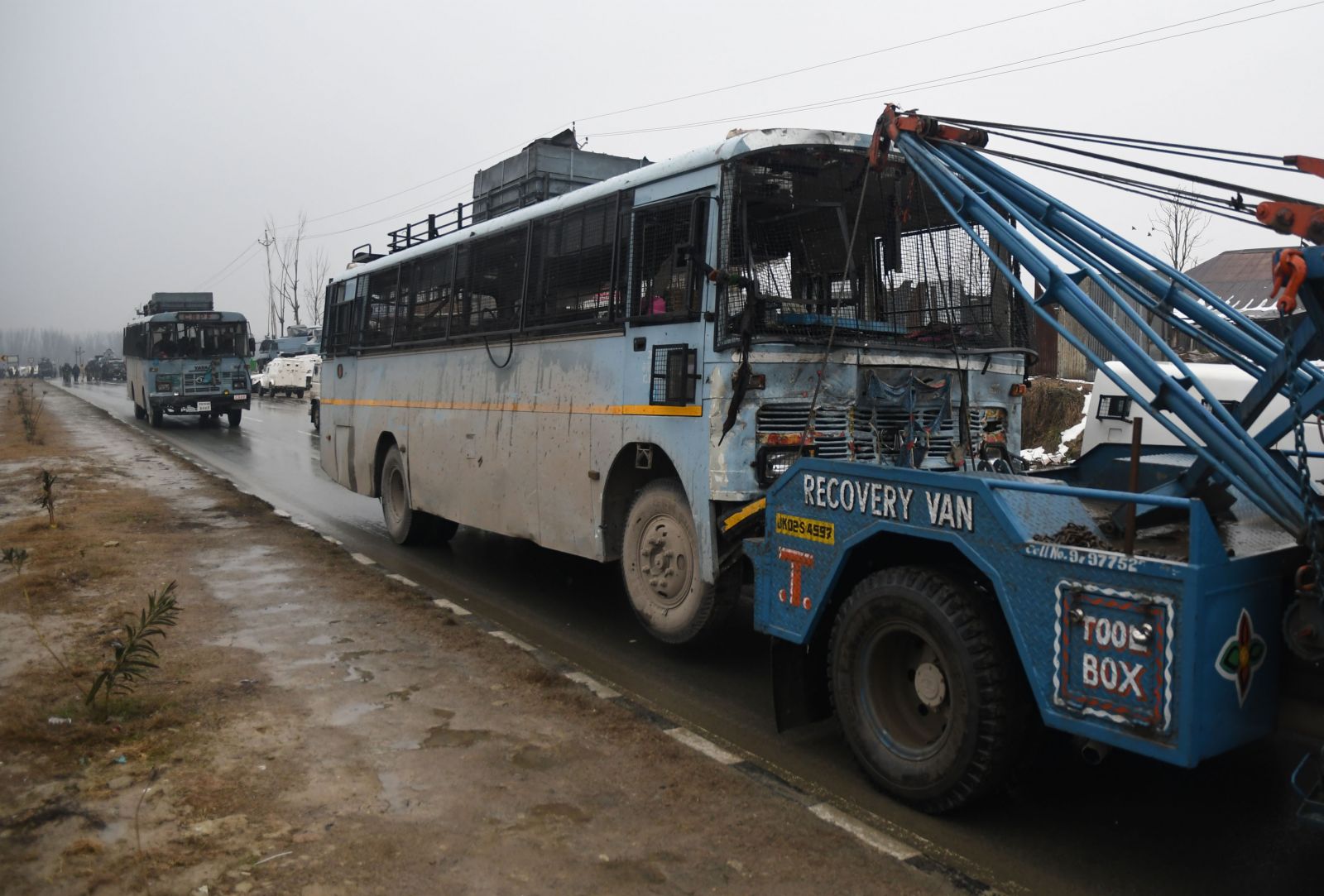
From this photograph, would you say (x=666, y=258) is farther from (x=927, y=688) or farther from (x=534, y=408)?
(x=927, y=688)

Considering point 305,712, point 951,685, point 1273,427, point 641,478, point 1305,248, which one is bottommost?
point 305,712

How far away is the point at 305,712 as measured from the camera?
563 centimetres

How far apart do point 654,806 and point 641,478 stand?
3.01 m

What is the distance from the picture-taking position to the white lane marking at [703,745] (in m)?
5.05

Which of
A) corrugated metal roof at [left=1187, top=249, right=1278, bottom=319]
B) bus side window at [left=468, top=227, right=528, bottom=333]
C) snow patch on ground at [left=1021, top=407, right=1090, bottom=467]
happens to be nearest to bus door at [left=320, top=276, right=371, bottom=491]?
bus side window at [left=468, top=227, right=528, bottom=333]

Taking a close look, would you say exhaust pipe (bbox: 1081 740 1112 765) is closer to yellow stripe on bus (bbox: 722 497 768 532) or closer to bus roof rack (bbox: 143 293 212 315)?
yellow stripe on bus (bbox: 722 497 768 532)

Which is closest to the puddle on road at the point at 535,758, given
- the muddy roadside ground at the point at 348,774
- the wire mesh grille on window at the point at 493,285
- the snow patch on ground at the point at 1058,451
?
the muddy roadside ground at the point at 348,774

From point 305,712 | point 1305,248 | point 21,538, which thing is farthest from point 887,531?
point 21,538

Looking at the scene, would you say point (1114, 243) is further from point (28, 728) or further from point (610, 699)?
point (28, 728)

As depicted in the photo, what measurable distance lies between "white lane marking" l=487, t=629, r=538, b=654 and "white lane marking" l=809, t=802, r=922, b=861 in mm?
2992

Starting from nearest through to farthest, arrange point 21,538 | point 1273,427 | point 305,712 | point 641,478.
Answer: point 1273,427 → point 305,712 → point 641,478 → point 21,538

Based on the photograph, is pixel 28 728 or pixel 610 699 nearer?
pixel 28 728

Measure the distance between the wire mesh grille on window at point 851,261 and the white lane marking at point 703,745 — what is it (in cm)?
225

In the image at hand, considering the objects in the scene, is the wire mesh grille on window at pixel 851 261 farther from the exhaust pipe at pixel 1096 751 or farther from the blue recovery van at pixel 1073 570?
the exhaust pipe at pixel 1096 751
